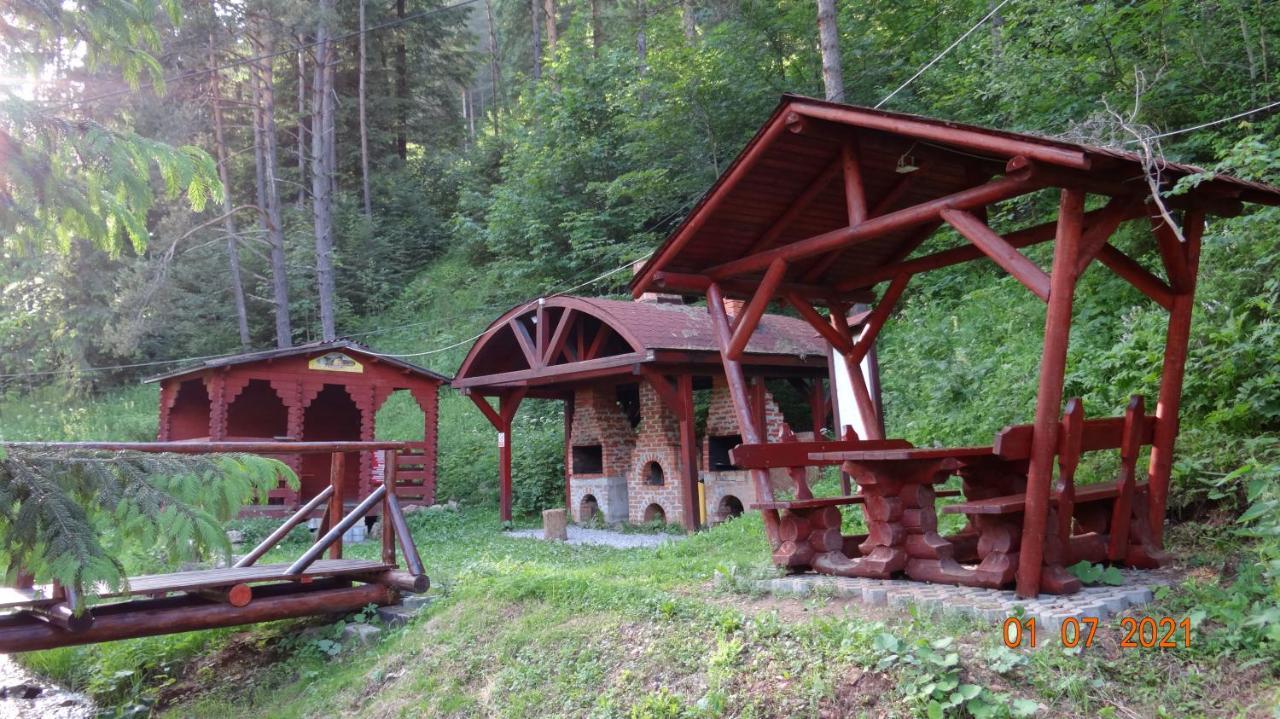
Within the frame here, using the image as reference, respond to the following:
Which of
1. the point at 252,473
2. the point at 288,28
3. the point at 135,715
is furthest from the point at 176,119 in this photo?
the point at 252,473

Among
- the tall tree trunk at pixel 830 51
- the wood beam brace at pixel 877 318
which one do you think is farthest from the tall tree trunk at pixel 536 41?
the wood beam brace at pixel 877 318

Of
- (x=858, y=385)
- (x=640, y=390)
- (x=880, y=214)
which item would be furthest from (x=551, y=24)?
(x=858, y=385)

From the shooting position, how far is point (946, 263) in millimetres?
7117

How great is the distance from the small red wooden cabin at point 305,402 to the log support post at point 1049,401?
41.9 feet

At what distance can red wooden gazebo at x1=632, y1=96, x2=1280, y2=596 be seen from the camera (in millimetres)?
5020

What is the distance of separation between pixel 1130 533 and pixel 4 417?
25634mm

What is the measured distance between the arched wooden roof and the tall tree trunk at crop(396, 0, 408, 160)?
2146 centimetres

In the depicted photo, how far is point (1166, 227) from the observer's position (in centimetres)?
607

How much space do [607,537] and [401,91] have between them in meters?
26.6

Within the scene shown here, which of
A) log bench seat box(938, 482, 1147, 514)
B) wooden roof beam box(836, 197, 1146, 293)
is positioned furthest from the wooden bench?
wooden roof beam box(836, 197, 1146, 293)

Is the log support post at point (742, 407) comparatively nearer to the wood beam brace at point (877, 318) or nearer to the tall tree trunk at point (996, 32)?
Answer: the wood beam brace at point (877, 318)

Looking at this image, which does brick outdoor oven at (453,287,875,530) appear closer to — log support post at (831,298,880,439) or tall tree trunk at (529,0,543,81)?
log support post at (831,298,880,439)

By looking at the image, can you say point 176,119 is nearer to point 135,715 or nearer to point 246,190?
point 246,190
